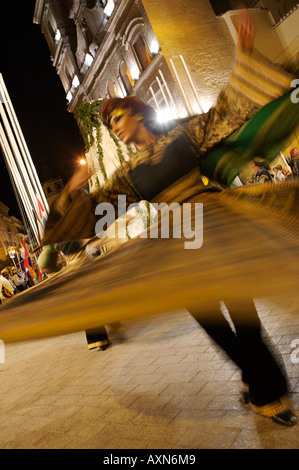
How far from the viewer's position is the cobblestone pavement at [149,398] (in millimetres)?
2453

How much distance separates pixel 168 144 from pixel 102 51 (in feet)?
71.3

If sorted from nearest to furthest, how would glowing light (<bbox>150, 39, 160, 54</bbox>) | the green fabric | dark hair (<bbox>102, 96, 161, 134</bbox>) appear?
the green fabric → dark hair (<bbox>102, 96, 161, 134</bbox>) → glowing light (<bbox>150, 39, 160, 54</bbox>)

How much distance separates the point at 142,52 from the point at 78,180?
58.1ft

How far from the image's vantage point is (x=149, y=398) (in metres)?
3.25

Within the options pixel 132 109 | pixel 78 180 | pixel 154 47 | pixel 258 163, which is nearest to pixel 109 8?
pixel 154 47

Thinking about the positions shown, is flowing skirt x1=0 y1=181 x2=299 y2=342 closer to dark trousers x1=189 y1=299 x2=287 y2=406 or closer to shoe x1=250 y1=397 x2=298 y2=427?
dark trousers x1=189 y1=299 x2=287 y2=406

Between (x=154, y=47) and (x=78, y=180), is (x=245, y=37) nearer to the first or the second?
(x=78, y=180)

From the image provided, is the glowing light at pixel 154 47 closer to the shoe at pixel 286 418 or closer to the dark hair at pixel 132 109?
the dark hair at pixel 132 109

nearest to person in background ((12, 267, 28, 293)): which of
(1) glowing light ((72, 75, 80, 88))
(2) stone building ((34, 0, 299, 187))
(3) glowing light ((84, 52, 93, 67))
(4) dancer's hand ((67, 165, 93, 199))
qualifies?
(2) stone building ((34, 0, 299, 187))

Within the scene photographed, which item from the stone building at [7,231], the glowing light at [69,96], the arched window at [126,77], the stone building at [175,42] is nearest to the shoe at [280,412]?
the stone building at [175,42]

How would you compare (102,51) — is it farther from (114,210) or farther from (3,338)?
(3,338)

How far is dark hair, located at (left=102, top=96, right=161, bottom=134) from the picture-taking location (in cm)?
239

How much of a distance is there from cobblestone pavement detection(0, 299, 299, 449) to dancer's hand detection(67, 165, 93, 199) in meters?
1.16

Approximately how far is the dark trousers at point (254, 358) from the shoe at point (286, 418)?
11cm
